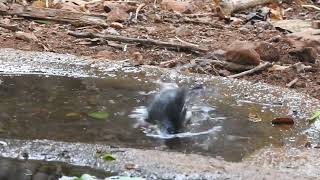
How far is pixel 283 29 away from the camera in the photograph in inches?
332

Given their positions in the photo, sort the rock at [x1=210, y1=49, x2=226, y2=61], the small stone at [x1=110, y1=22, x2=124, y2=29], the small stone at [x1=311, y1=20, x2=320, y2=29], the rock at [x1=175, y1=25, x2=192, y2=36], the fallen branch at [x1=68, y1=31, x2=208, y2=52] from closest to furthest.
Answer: the rock at [x1=210, y1=49, x2=226, y2=61] → the fallen branch at [x1=68, y1=31, x2=208, y2=52] → the rock at [x1=175, y1=25, x2=192, y2=36] → the small stone at [x1=110, y1=22, x2=124, y2=29] → the small stone at [x1=311, y1=20, x2=320, y2=29]

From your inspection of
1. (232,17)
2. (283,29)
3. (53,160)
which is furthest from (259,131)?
(232,17)

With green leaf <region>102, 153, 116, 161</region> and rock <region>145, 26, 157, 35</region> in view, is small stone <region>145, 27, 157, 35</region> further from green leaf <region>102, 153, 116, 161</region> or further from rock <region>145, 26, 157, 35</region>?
green leaf <region>102, 153, 116, 161</region>

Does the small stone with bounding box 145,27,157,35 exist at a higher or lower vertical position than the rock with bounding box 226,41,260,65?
lower

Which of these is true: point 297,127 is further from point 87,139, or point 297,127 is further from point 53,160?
point 53,160

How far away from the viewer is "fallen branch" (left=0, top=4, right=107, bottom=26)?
26.4ft

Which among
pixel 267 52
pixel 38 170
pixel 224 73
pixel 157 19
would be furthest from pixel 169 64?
pixel 38 170

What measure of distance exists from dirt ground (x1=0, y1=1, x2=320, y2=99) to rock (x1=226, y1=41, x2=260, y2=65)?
0.52 ft

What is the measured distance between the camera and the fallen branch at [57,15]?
804 centimetres

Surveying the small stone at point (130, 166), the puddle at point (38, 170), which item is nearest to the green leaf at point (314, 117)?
the small stone at point (130, 166)

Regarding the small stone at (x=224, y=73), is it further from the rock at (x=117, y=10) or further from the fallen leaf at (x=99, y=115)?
the rock at (x=117, y=10)

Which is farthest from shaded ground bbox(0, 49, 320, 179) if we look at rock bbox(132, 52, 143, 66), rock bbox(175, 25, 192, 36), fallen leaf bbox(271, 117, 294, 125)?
rock bbox(175, 25, 192, 36)

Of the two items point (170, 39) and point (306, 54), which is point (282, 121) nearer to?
point (306, 54)

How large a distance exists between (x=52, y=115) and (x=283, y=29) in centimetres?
484
